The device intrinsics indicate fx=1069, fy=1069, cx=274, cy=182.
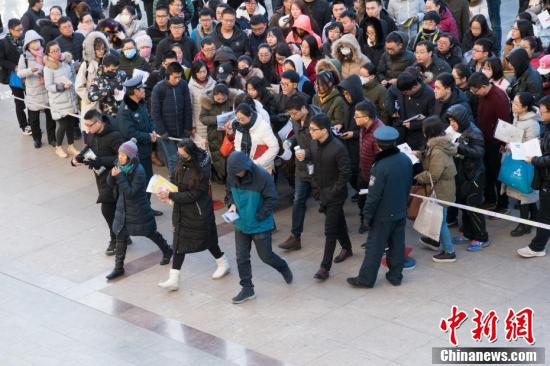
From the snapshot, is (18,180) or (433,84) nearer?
(433,84)

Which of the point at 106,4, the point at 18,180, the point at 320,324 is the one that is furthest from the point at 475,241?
the point at 106,4

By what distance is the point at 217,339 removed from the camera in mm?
10078

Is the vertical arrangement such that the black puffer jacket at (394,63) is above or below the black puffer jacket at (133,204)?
above

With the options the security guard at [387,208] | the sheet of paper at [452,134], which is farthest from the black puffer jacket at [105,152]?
the sheet of paper at [452,134]

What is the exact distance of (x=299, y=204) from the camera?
38.4ft

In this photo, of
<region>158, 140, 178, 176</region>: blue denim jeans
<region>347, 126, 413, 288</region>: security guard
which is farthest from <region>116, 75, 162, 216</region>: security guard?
Answer: <region>347, 126, 413, 288</region>: security guard

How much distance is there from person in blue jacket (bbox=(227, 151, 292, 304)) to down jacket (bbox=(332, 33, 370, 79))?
2878 mm

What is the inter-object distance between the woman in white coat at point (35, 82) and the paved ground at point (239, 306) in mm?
3299

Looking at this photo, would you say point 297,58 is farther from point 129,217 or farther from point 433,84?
point 129,217

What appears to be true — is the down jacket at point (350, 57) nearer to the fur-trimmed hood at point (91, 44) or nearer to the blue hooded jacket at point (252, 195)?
the blue hooded jacket at point (252, 195)

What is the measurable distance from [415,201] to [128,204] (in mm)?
3053

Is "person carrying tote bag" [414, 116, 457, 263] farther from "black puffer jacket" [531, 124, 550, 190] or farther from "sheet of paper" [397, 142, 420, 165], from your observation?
"black puffer jacket" [531, 124, 550, 190]

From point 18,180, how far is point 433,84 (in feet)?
19.9

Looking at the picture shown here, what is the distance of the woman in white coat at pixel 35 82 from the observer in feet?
50.2
